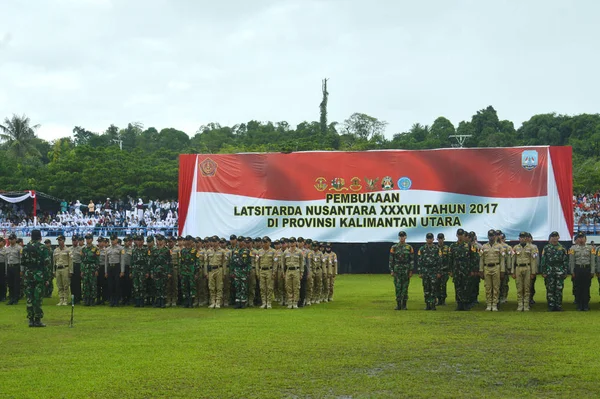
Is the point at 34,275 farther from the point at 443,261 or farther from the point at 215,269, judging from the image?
the point at 443,261

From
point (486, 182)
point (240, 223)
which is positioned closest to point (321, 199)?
point (240, 223)

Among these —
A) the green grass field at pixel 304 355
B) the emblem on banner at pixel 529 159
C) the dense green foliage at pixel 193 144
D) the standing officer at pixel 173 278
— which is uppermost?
the dense green foliage at pixel 193 144

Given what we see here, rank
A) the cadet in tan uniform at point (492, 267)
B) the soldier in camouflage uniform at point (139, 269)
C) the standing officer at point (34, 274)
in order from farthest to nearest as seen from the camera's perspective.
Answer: the soldier in camouflage uniform at point (139, 269), the cadet in tan uniform at point (492, 267), the standing officer at point (34, 274)

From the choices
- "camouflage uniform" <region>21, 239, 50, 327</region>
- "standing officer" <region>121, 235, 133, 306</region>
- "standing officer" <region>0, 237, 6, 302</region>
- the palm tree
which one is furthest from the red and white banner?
the palm tree

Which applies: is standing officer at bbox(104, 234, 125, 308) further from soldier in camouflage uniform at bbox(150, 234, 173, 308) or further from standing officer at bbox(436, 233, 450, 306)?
standing officer at bbox(436, 233, 450, 306)

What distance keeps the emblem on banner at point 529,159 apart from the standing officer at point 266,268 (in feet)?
40.5

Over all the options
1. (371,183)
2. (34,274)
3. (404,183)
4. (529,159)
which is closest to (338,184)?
(371,183)

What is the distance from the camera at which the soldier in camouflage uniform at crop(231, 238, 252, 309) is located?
15547mm

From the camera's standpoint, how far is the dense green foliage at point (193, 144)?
42344 millimetres

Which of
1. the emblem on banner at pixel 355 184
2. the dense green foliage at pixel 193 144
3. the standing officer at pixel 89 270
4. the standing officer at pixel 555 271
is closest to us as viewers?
the standing officer at pixel 555 271

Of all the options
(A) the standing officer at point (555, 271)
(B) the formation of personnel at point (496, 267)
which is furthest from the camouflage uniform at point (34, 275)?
(A) the standing officer at point (555, 271)

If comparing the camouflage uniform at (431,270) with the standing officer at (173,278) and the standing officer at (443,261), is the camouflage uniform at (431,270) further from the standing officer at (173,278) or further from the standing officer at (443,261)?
the standing officer at (173,278)

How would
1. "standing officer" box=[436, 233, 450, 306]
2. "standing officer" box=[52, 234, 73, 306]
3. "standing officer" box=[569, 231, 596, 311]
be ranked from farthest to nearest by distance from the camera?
"standing officer" box=[52, 234, 73, 306] < "standing officer" box=[436, 233, 450, 306] < "standing officer" box=[569, 231, 596, 311]

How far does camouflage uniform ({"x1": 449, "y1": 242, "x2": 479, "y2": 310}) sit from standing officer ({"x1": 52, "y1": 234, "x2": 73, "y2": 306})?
8949 mm
